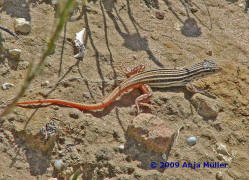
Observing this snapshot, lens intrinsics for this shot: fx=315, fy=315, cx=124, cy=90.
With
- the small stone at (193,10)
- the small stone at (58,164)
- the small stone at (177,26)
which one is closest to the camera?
the small stone at (58,164)

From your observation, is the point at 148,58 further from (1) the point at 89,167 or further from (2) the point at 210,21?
(1) the point at 89,167

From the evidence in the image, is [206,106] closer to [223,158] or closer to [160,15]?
[223,158]

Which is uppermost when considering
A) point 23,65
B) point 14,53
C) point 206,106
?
point 14,53

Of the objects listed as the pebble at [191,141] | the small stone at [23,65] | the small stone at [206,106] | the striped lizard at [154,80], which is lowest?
the pebble at [191,141]

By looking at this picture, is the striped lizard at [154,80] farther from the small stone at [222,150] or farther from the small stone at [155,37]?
the small stone at [222,150]

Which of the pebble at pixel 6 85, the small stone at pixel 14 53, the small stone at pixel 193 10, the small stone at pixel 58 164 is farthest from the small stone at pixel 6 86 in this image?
the small stone at pixel 193 10

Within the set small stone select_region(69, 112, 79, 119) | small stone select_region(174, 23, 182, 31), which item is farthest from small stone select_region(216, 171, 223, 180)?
small stone select_region(174, 23, 182, 31)

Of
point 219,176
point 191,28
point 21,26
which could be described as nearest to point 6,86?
point 21,26
